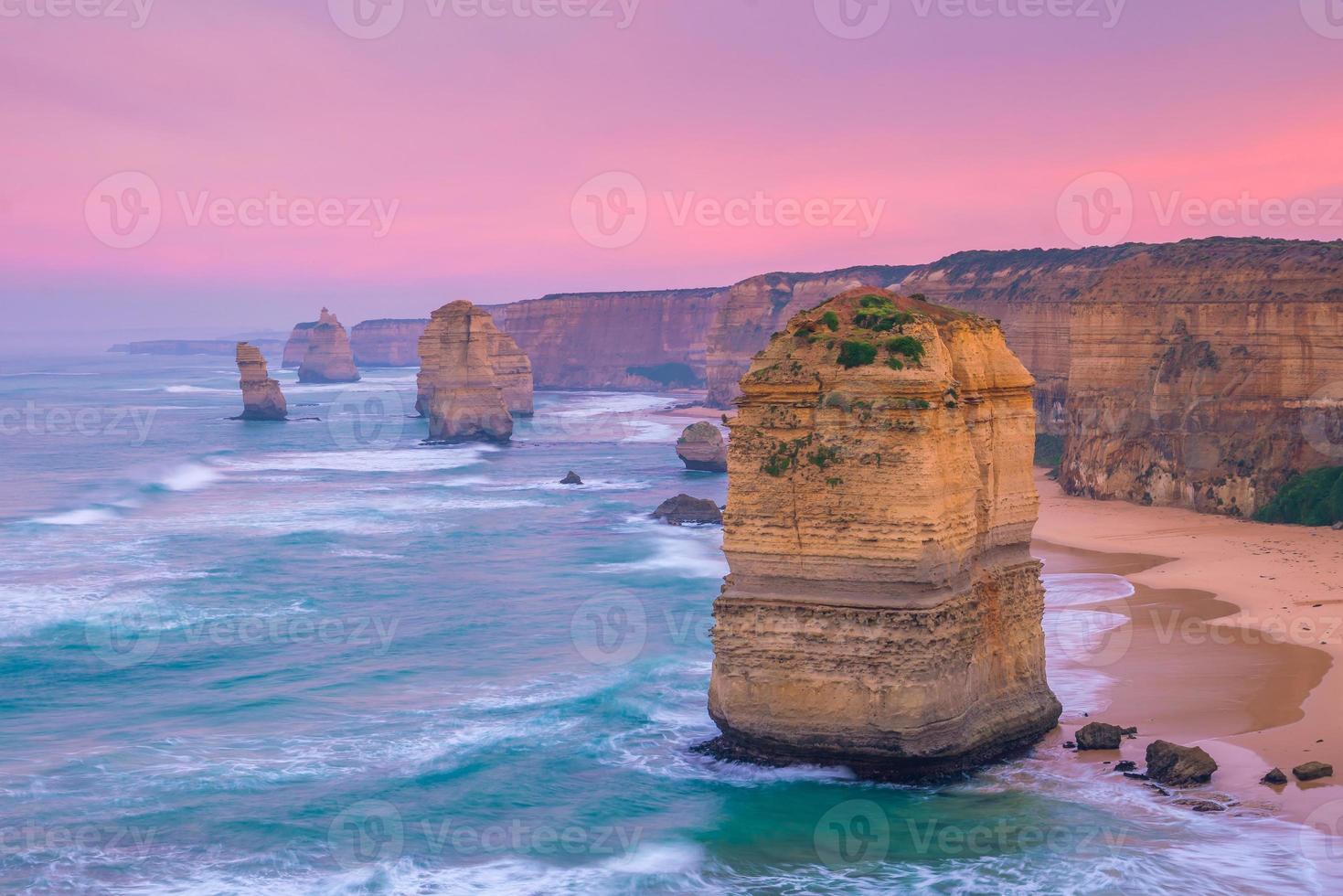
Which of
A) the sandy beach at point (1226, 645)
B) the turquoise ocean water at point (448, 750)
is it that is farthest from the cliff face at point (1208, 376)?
the turquoise ocean water at point (448, 750)

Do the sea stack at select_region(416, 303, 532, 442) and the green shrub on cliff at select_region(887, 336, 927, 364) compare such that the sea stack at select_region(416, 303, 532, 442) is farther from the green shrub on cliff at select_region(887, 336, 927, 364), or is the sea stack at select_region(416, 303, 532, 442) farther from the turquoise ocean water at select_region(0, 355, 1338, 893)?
the green shrub on cliff at select_region(887, 336, 927, 364)

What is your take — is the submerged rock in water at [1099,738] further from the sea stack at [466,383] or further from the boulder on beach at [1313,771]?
the sea stack at [466,383]

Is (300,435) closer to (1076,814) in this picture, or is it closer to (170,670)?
(170,670)

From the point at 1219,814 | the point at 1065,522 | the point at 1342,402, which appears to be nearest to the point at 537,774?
the point at 1219,814

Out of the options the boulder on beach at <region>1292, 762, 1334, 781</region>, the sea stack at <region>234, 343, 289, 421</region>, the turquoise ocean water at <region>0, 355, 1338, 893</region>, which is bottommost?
the turquoise ocean water at <region>0, 355, 1338, 893</region>

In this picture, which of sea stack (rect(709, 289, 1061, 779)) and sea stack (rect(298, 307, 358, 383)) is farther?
sea stack (rect(298, 307, 358, 383))

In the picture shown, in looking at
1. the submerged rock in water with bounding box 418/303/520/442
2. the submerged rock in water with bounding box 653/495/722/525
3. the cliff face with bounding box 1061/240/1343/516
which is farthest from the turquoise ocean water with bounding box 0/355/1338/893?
the submerged rock in water with bounding box 418/303/520/442
